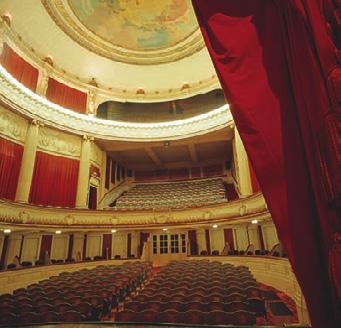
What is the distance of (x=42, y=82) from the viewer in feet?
42.6

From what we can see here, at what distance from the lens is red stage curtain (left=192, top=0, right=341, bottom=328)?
735 millimetres

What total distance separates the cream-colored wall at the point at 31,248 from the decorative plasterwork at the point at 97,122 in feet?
19.3

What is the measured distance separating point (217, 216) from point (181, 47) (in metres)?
10.8

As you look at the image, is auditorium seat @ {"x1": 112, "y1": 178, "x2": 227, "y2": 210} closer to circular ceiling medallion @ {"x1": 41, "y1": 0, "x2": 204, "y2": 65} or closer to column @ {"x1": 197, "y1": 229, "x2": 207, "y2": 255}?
column @ {"x1": 197, "y1": 229, "x2": 207, "y2": 255}

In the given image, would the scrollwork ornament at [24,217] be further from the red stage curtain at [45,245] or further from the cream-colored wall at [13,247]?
the red stage curtain at [45,245]

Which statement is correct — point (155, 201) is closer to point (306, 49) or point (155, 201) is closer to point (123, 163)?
point (123, 163)

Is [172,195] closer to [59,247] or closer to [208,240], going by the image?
[208,240]

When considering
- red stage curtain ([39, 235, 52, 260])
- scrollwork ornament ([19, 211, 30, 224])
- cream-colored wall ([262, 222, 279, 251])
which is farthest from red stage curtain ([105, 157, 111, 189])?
cream-colored wall ([262, 222, 279, 251])

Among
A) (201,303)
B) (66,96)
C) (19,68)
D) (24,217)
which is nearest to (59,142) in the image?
(66,96)

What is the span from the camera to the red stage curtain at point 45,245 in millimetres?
10883

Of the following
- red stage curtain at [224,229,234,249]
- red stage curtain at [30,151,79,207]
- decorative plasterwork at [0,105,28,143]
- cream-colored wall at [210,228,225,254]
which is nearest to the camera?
decorative plasterwork at [0,105,28,143]

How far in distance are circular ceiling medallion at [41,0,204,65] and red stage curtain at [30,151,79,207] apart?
23.5 ft

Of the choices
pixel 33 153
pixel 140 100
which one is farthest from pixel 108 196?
pixel 140 100

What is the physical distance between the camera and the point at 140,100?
17297 mm
